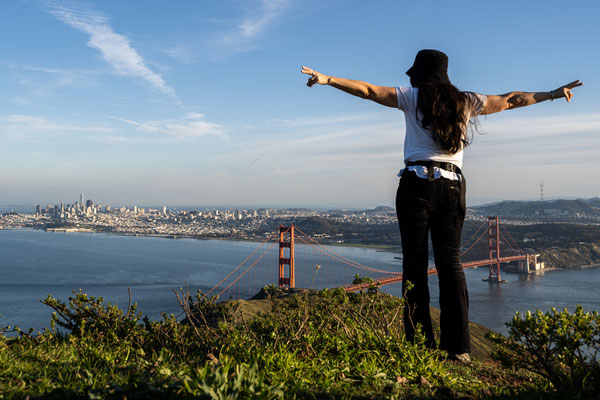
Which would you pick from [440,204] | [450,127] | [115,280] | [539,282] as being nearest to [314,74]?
[450,127]

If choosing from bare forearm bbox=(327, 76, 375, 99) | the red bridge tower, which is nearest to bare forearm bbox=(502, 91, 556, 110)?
bare forearm bbox=(327, 76, 375, 99)

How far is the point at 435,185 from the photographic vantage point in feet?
5.67

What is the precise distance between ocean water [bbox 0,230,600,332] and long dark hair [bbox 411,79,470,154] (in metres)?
17.2

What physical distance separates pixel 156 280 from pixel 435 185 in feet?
120

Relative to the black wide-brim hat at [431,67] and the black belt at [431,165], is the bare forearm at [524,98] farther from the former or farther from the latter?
the black belt at [431,165]

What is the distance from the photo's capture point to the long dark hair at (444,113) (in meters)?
1.73

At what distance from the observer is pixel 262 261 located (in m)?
53.9

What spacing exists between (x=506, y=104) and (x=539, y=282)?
42.9 m

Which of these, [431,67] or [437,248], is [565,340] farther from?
[431,67]

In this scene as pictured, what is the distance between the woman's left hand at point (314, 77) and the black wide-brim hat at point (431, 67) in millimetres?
473

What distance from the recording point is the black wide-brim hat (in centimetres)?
183

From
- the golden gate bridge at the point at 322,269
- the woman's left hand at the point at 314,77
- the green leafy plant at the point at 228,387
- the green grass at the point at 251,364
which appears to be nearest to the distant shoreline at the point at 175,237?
the golden gate bridge at the point at 322,269

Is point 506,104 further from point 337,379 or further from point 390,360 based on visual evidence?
point 337,379

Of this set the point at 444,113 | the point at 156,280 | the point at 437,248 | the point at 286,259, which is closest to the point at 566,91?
the point at 444,113
